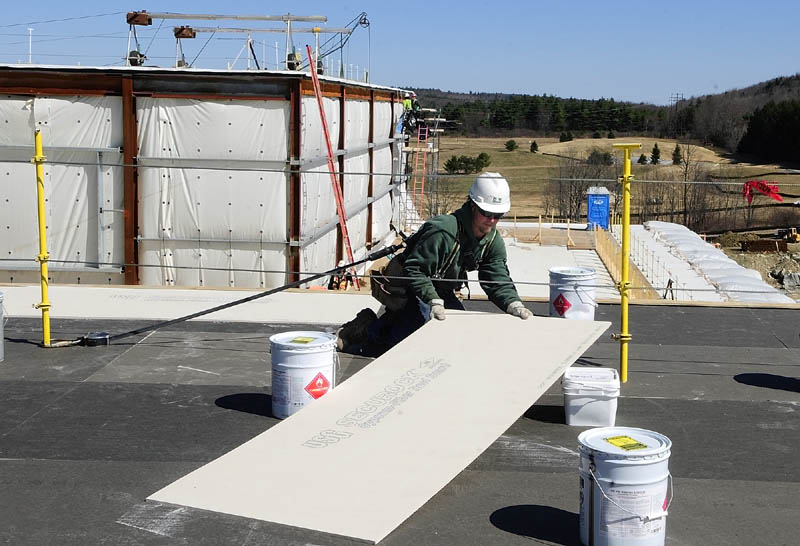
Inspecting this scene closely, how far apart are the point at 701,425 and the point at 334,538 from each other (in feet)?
11.4

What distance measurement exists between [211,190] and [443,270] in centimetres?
1065

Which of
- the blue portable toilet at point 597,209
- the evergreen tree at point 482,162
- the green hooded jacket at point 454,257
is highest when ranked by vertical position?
the evergreen tree at point 482,162

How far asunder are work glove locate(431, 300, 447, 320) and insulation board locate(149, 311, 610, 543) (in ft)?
0.31

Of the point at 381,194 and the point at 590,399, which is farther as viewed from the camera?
the point at 381,194

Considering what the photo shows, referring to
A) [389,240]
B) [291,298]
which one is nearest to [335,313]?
[291,298]

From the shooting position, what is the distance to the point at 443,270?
340 inches

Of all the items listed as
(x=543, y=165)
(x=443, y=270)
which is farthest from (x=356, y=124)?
(x=543, y=165)

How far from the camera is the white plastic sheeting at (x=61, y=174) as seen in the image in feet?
58.4

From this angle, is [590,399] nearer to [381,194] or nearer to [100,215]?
[100,215]

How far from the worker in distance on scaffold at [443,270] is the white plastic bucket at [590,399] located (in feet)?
3.52

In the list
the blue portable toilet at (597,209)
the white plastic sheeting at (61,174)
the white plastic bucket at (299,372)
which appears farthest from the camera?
the blue portable toilet at (597,209)

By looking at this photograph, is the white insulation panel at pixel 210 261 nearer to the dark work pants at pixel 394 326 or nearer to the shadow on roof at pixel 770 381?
the dark work pants at pixel 394 326

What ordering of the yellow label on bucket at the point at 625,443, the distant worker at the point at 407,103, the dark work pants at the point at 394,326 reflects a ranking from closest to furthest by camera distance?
1. the yellow label on bucket at the point at 625,443
2. the dark work pants at the point at 394,326
3. the distant worker at the point at 407,103

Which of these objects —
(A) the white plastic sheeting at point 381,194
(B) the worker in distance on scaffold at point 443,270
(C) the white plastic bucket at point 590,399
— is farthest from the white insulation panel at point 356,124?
(C) the white plastic bucket at point 590,399
